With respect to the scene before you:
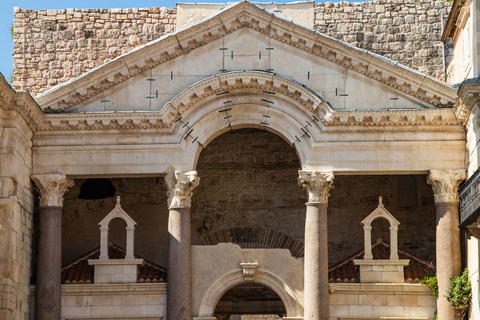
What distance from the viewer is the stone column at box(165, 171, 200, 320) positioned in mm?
21250

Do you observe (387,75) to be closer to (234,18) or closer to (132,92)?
(234,18)

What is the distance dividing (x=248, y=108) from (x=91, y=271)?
4658 millimetres

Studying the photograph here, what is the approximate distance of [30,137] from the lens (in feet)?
71.4

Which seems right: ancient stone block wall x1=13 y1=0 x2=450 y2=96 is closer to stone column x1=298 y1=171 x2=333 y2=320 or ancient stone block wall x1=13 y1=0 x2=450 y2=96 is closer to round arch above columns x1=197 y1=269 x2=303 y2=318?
stone column x1=298 y1=171 x2=333 y2=320

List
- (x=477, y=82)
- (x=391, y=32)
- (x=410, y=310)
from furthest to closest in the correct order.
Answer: (x=391, y=32) → (x=410, y=310) → (x=477, y=82)

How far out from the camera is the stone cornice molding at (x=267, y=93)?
2153 centimetres

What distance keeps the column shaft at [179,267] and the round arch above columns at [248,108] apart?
1.32 meters

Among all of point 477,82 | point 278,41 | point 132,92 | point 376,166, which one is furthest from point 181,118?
point 477,82

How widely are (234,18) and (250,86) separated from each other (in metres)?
1.42

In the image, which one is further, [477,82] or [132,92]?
[132,92]

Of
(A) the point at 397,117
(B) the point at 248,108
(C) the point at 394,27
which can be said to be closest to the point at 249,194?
(B) the point at 248,108

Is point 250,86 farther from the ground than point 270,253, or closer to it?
farther from the ground

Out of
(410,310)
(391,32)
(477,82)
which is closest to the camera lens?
(477,82)

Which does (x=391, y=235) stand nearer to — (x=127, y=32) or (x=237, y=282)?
A: (x=237, y=282)
